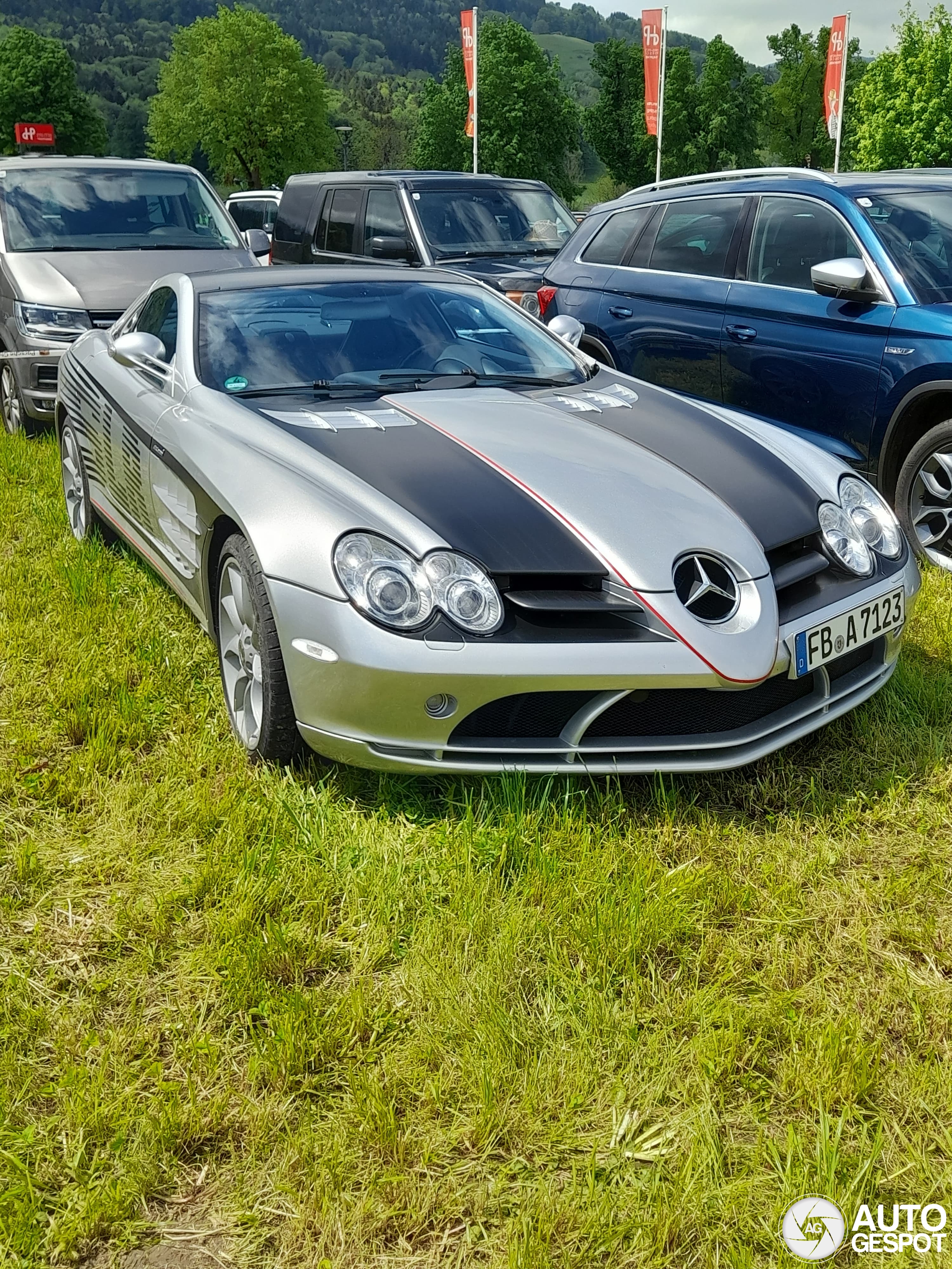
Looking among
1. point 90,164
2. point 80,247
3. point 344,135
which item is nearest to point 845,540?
point 80,247

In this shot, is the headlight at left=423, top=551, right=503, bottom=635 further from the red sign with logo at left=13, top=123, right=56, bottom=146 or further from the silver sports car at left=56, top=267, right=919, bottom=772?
the red sign with logo at left=13, top=123, right=56, bottom=146

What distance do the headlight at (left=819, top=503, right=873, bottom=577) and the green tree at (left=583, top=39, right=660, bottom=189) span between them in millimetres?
65401

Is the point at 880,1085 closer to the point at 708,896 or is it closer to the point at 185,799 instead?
the point at 708,896

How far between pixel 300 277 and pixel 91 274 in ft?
12.6

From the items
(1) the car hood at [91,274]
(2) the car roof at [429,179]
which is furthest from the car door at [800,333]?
(2) the car roof at [429,179]

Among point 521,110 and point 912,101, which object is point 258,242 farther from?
point 521,110

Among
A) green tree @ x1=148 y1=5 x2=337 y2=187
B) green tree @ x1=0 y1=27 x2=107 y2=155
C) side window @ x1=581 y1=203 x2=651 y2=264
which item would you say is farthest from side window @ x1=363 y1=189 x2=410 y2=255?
green tree @ x1=0 y1=27 x2=107 y2=155

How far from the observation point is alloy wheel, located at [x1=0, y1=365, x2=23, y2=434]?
792 centimetres

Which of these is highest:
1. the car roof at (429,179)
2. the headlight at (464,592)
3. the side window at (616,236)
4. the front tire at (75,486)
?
the car roof at (429,179)

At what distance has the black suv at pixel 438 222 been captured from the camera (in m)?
9.51

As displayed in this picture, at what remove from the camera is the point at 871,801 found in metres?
3.37

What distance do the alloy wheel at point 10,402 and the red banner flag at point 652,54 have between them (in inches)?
1131

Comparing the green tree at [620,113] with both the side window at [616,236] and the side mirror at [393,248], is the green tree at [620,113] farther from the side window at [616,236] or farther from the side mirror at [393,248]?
the side window at [616,236]

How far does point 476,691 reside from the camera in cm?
300
